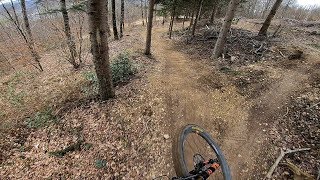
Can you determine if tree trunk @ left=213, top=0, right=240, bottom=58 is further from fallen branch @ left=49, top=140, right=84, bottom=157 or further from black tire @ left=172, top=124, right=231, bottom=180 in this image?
fallen branch @ left=49, top=140, right=84, bottom=157

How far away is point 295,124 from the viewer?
6277mm

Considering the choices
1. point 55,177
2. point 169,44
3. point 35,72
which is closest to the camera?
point 55,177

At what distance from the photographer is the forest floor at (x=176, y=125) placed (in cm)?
554

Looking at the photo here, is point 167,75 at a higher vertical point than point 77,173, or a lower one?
higher

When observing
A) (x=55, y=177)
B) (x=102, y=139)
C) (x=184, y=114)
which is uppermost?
(x=184, y=114)

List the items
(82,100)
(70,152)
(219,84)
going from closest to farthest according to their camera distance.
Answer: (70,152)
(82,100)
(219,84)

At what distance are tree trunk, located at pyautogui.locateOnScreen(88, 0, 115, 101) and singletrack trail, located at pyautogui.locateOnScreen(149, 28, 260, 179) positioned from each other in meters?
2.16

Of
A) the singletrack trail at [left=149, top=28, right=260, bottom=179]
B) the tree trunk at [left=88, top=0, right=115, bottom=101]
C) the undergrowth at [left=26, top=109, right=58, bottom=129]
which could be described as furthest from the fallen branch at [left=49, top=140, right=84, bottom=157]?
the singletrack trail at [left=149, top=28, right=260, bottom=179]

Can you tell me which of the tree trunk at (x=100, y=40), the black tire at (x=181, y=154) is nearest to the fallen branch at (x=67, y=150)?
the tree trunk at (x=100, y=40)

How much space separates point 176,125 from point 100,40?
12.0 feet

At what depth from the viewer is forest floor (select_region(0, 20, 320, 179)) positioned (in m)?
5.54

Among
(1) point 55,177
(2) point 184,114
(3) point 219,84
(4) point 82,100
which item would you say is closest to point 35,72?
(4) point 82,100

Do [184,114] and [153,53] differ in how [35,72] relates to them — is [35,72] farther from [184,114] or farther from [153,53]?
[184,114]

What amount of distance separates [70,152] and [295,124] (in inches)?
283
